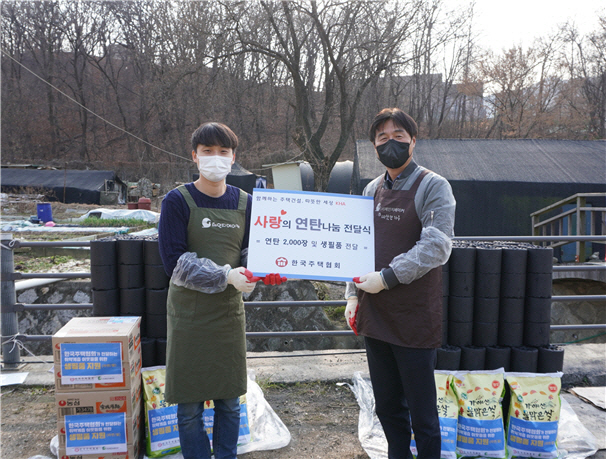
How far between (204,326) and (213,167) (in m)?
0.85

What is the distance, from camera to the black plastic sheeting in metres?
22.8

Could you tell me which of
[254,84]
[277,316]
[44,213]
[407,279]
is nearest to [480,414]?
[407,279]

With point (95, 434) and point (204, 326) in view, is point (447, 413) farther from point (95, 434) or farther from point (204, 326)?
point (95, 434)

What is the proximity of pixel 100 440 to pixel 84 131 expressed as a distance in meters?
40.7

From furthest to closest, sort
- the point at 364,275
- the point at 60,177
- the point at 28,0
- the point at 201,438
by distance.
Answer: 1. the point at 28,0
2. the point at 60,177
3. the point at 201,438
4. the point at 364,275

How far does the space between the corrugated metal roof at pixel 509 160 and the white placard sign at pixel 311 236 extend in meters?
10.1

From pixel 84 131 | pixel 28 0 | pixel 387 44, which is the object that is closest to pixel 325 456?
pixel 387 44

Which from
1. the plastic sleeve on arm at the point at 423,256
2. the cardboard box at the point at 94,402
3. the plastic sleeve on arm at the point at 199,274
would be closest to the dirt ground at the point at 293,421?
the cardboard box at the point at 94,402

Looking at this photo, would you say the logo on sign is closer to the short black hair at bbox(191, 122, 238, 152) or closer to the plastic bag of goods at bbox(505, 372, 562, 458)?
the short black hair at bbox(191, 122, 238, 152)

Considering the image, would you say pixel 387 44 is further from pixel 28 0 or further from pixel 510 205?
pixel 28 0

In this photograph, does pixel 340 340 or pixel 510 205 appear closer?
pixel 340 340

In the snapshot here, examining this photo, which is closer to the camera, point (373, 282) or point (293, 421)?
point (373, 282)

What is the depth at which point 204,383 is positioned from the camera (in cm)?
237

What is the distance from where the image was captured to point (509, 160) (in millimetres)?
12688
